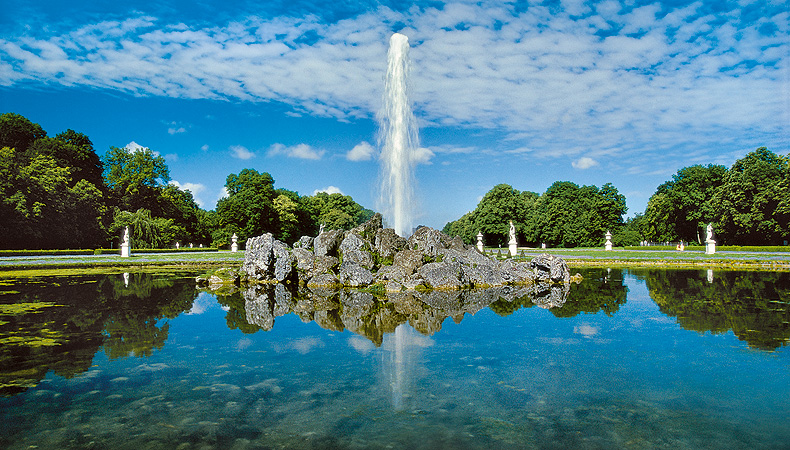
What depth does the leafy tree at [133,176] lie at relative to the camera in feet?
190

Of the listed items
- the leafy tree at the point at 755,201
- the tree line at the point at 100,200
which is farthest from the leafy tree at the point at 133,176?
the leafy tree at the point at 755,201

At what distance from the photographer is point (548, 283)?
64.2 feet

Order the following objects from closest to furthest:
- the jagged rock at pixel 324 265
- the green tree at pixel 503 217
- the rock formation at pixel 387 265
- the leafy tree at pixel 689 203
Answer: the rock formation at pixel 387 265 → the jagged rock at pixel 324 265 → the leafy tree at pixel 689 203 → the green tree at pixel 503 217

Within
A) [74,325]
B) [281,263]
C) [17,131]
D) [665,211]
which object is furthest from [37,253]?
[665,211]

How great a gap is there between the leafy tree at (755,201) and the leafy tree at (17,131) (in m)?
76.2

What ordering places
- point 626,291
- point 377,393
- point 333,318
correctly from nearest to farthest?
point 377,393 < point 333,318 < point 626,291

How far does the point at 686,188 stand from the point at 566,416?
69.2 m

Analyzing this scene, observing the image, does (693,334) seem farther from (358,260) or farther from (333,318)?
(358,260)

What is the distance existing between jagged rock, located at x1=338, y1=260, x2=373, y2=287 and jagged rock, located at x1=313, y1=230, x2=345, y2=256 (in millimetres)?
1586

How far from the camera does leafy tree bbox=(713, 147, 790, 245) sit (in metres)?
44.6

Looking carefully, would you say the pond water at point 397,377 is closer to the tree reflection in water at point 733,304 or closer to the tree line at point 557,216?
the tree reflection in water at point 733,304

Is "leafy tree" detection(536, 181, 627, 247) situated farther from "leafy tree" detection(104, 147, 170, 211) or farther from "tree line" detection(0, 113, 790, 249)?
"leafy tree" detection(104, 147, 170, 211)

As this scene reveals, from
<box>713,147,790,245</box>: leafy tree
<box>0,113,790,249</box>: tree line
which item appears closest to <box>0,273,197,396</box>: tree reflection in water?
<box>0,113,790,249</box>: tree line

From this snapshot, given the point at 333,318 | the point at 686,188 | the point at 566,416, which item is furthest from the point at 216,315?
the point at 686,188
